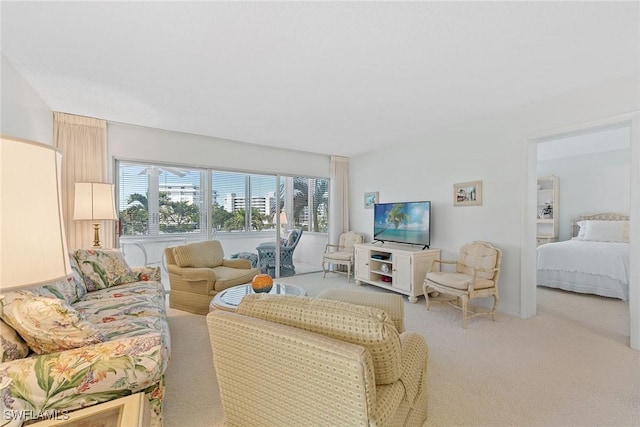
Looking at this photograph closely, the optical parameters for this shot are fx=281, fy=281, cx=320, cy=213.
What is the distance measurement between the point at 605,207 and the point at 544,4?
5.97m

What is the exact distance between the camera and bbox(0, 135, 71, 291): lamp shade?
0.63m

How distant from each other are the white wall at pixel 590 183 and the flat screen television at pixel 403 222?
4.18 metres

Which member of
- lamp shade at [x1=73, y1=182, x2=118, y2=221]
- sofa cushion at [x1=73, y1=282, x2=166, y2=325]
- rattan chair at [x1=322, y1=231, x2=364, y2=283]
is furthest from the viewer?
rattan chair at [x1=322, y1=231, x2=364, y2=283]

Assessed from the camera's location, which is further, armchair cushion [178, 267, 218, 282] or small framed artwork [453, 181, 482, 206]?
small framed artwork [453, 181, 482, 206]

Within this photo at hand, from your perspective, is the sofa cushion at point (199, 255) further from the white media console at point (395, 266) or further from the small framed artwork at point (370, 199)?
the small framed artwork at point (370, 199)

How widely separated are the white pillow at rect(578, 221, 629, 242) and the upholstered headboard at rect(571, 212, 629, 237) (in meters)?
0.47

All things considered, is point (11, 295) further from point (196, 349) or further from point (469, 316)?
point (469, 316)

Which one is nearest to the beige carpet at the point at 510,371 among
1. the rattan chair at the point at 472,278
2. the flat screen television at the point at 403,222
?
the rattan chair at the point at 472,278

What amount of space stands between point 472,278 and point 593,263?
2.29 meters

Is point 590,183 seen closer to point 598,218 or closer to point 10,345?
point 598,218

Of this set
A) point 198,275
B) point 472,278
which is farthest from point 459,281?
point 198,275

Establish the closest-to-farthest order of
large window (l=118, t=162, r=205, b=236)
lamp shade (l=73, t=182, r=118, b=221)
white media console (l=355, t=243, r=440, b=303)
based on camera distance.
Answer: lamp shade (l=73, t=182, r=118, b=221) → white media console (l=355, t=243, r=440, b=303) → large window (l=118, t=162, r=205, b=236)

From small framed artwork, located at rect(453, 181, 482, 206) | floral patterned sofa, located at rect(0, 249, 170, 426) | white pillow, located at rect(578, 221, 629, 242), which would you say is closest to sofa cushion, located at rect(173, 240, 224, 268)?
floral patterned sofa, located at rect(0, 249, 170, 426)

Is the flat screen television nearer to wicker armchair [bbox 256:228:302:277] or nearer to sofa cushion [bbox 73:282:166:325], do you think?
wicker armchair [bbox 256:228:302:277]
